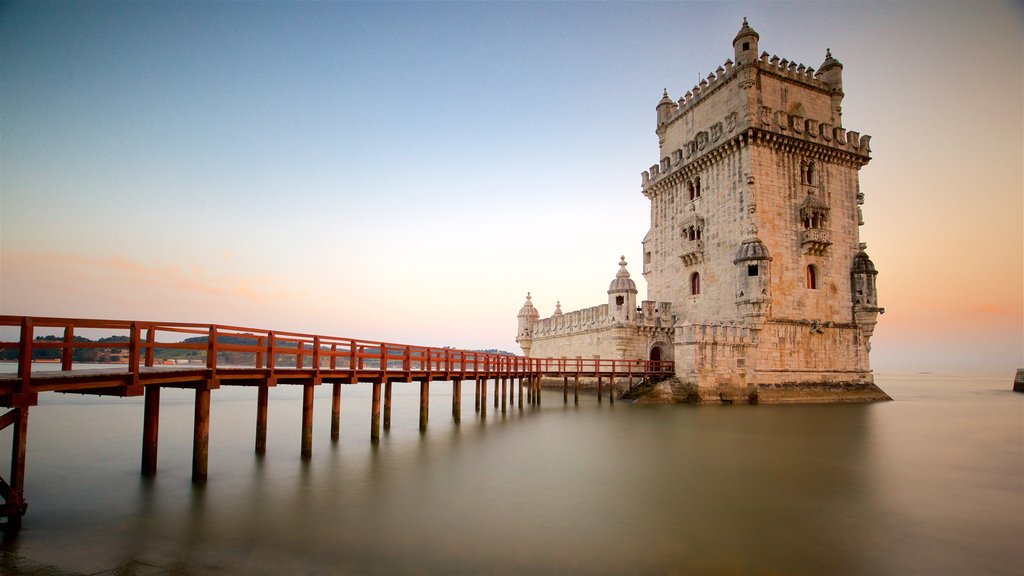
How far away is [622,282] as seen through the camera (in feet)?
106

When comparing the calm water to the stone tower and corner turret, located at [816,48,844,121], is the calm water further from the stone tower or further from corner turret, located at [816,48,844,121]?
corner turret, located at [816,48,844,121]

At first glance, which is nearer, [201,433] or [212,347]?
[212,347]

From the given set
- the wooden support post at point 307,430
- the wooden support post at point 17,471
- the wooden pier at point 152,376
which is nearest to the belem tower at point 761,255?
the wooden pier at point 152,376

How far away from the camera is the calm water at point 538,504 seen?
7540 mm

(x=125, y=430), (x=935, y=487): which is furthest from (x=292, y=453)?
(x=935, y=487)

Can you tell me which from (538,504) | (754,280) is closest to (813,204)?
(754,280)

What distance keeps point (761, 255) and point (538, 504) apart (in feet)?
69.9

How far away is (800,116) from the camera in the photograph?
30859mm

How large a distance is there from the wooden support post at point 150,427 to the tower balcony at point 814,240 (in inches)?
1149

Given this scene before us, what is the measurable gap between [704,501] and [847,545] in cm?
265

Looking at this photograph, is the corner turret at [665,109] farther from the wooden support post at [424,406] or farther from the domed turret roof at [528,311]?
the wooden support post at [424,406]

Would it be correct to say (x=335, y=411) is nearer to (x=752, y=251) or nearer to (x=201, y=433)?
(x=201, y=433)

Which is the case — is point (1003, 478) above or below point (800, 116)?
below

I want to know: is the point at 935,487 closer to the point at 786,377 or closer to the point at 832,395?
the point at 786,377
